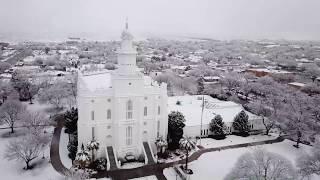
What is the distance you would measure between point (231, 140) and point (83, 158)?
2268 cm

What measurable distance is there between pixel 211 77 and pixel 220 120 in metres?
43.6

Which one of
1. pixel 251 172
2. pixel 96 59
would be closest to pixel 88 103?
pixel 251 172

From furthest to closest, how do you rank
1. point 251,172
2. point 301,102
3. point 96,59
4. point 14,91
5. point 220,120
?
point 96,59
point 14,91
point 301,102
point 220,120
point 251,172

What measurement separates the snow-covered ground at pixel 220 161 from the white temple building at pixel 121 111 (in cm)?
619

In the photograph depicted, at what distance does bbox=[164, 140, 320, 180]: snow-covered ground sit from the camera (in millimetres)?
32469

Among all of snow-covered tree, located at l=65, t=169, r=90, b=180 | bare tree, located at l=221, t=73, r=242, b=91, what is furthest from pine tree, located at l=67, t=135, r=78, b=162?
bare tree, located at l=221, t=73, r=242, b=91

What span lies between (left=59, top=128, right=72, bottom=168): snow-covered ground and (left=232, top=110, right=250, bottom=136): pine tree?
84.3 feet

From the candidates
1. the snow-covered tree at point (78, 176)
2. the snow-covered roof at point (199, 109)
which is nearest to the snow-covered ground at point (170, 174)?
the snow-covered tree at point (78, 176)

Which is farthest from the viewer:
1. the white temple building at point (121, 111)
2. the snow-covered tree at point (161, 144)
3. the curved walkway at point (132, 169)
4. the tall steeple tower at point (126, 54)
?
the snow-covered tree at point (161, 144)

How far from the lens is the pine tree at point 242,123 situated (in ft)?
144

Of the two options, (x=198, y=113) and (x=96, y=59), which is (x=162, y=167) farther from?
(x=96, y=59)

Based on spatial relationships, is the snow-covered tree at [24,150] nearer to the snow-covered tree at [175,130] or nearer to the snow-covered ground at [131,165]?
the snow-covered ground at [131,165]

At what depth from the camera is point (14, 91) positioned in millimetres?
57969

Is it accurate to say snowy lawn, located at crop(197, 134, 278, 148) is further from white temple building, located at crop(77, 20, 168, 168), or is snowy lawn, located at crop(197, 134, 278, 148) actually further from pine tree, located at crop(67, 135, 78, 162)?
pine tree, located at crop(67, 135, 78, 162)
